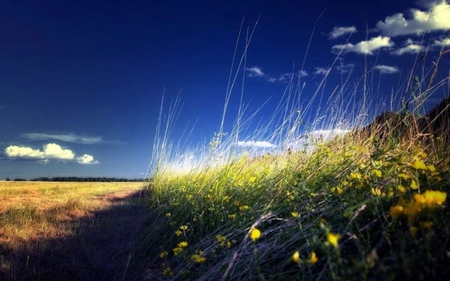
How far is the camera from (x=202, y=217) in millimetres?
3910

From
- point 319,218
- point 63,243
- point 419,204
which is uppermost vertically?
point 419,204

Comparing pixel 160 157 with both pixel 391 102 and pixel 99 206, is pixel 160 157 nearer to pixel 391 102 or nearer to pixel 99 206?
pixel 99 206

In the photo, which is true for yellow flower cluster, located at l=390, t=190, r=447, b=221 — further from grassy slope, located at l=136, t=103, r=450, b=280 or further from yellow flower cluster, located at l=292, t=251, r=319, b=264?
yellow flower cluster, located at l=292, t=251, r=319, b=264

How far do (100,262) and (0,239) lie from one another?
6.36 feet

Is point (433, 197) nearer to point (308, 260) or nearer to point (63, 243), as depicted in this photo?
point (308, 260)

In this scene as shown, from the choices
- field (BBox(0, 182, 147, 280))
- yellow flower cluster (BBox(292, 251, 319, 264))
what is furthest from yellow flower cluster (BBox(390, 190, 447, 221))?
field (BBox(0, 182, 147, 280))

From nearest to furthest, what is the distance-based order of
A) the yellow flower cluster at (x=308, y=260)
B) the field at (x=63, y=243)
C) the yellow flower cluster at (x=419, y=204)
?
the yellow flower cluster at (x=308, y=260)
the yellow flower cluster at (x=419, y=204)
the field at (x=63, y=243)

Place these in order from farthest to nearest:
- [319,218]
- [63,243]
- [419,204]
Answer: [63,243]
[319,218]
[419,204]

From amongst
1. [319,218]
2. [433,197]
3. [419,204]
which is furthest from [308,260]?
[319,218]

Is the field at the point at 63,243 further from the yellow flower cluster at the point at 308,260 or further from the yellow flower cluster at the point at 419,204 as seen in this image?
the yellow flower cluster at the point at 419,204

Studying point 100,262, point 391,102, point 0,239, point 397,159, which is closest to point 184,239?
point 100,262

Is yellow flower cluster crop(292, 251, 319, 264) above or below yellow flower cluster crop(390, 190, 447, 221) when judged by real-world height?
below

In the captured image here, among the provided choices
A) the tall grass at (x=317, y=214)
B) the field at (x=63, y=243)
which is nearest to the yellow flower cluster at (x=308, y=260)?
the tall grass at (x=317, y=214)

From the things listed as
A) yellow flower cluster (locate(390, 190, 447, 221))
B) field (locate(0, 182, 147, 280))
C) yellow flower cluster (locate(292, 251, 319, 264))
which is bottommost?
field (locate(0, 182, 147, 280))
